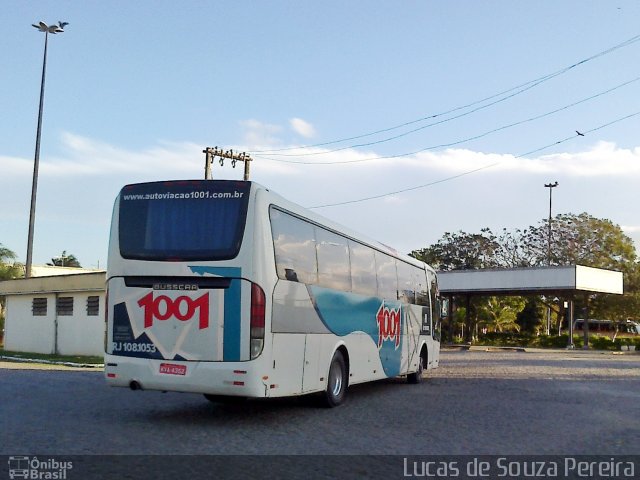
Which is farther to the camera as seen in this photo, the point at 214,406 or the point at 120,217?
the point at 214,406

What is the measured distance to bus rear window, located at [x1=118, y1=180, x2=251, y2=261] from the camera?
36.2 feet

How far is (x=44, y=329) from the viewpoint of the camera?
A: 3481cm

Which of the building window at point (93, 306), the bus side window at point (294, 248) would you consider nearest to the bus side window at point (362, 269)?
the bus side window at point (294, 248)

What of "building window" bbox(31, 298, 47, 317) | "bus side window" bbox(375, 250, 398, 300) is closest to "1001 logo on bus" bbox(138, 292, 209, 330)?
"bus side window" bbox(375, 250, 398, 300)

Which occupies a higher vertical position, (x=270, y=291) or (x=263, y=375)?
(x=270, y=291)

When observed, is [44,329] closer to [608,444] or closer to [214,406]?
[214,406]

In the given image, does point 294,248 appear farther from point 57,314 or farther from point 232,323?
point 57,314

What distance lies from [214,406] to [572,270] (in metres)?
37.1

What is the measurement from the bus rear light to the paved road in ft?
3.72

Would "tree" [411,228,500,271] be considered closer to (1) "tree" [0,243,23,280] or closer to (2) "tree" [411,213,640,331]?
(2) "tree" [411,213,640,331]

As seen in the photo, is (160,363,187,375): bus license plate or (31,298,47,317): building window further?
(31,298,47,317): building window

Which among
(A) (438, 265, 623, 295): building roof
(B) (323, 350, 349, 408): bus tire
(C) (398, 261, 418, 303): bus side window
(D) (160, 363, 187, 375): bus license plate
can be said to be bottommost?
(B) (323, 350, 349, 408): bus tire
